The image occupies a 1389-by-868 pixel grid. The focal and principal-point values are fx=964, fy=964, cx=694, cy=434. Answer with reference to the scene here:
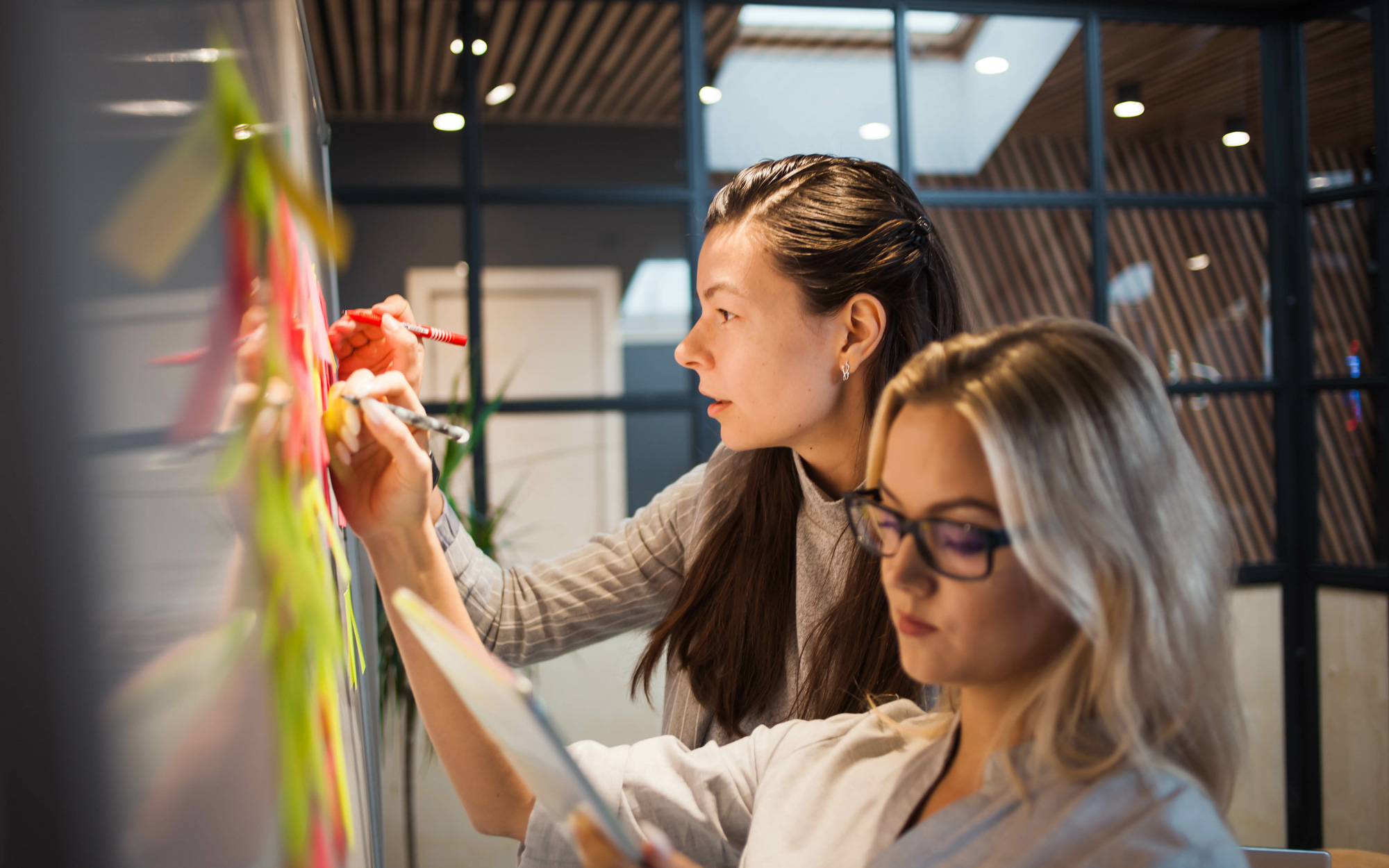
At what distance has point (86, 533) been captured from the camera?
27 centimetres

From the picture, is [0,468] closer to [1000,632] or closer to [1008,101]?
[1000,632]

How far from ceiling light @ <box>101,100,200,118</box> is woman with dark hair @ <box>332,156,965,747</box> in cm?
70

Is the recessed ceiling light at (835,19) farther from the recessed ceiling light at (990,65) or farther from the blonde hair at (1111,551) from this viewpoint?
the blonde hair at (1111,551)

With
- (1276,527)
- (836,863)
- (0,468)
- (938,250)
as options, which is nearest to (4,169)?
(0,468)

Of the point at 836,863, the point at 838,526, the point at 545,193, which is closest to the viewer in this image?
the point at 836,863

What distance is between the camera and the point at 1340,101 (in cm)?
317

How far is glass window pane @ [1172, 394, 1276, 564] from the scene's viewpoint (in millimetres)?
3271

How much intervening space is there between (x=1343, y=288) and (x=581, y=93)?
8.49 ft

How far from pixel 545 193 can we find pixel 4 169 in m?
2.80

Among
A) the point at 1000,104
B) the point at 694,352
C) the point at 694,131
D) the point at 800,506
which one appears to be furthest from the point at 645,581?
the point at 1000,104

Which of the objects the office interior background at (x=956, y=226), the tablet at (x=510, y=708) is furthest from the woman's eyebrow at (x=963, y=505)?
the office interior background at (x=956, y=226)

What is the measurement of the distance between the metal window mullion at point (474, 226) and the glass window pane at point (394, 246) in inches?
2.3

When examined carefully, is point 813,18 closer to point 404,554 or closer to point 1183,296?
point 1183,296

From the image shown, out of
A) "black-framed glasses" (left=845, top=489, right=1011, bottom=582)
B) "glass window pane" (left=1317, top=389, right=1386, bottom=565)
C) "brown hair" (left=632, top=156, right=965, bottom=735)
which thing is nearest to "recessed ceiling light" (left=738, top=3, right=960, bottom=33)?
"glass window pane" (left=1317, top=389, right=1386, bottom=565)
